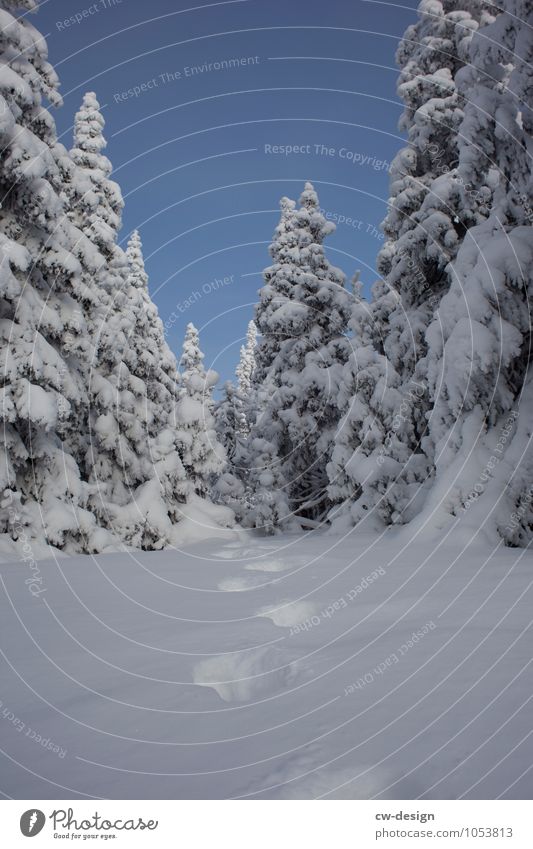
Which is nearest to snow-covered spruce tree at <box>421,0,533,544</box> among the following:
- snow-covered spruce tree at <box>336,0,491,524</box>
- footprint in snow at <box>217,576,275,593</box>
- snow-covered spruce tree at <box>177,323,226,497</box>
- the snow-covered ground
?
the snow-covered ground

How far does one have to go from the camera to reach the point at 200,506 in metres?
19.9

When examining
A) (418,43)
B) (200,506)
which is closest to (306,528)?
(200,506)

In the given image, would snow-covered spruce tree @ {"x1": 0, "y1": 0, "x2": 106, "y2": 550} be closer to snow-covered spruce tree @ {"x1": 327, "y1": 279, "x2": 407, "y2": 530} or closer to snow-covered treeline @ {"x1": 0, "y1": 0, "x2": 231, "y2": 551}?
snow-covered treeline @ {"x1": 0, "y1": 0, "x2": 231, "y2": 551}

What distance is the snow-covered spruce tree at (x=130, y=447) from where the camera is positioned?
1673cm

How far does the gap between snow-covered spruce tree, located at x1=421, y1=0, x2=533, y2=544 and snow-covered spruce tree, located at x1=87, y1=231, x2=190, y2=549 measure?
9.95m

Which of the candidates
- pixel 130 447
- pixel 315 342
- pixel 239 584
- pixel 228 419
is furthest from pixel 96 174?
pixel 228 419

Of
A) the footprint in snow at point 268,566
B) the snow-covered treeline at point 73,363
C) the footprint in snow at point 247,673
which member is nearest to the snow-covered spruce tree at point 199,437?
the snow-covered treeline at point 73,363

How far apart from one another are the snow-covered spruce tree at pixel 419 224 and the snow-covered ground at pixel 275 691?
27.4 ft

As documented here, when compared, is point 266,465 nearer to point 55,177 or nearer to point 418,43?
point 55,177

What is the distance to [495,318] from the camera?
954cm

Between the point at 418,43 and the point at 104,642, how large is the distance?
1880 cm

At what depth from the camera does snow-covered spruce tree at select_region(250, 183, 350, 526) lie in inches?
866

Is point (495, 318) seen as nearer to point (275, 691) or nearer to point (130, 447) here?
point (275, 691)
